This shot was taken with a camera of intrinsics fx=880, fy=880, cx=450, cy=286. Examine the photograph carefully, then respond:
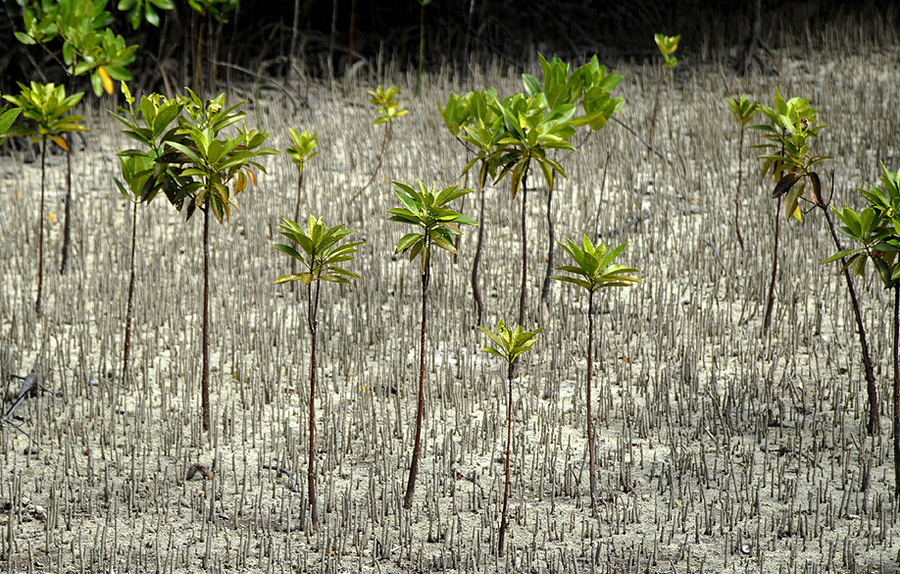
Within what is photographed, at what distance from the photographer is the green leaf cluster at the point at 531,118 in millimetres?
3562

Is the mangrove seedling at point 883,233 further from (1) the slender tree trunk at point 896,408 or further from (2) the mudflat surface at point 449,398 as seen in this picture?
(2) the mudflat surface at point 449,398

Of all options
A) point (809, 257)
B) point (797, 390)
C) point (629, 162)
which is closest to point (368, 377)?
point (797, 390)

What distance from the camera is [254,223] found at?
608 cm

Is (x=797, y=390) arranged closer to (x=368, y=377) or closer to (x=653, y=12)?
(x=368, y=377)

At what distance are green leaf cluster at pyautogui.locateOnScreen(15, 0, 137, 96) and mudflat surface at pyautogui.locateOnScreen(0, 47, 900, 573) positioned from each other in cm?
109

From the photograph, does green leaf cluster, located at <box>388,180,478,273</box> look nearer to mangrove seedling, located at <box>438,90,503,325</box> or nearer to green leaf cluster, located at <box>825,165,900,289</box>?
mangrove seedling, located at <box>438,90,503,325</box>

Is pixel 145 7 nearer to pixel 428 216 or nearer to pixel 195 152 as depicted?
pixel 195 152

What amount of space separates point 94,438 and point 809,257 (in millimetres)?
4216

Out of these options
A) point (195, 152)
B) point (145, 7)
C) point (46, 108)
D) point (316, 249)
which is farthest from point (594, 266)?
point (145, 7)

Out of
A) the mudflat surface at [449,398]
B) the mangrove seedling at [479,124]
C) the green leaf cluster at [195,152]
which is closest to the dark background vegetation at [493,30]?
the mudflat surface at [449,398]

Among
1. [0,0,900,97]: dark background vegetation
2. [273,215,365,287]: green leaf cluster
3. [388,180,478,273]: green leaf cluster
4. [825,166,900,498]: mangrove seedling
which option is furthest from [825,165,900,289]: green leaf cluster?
[0,0,900,97]: dark background vegetation

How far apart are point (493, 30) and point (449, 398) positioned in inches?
306

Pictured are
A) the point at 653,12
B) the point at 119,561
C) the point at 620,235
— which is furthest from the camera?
the point at 653,12

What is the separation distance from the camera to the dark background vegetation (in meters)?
9.55
